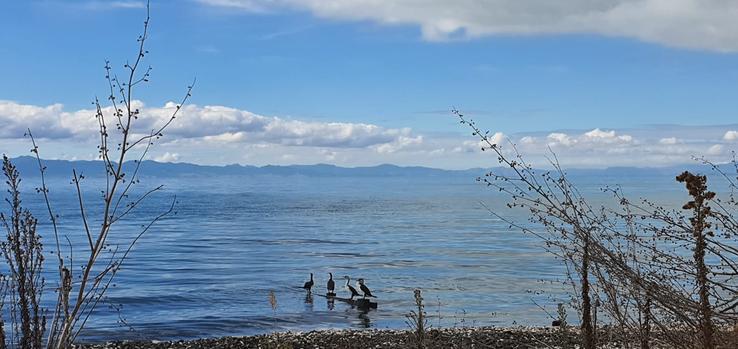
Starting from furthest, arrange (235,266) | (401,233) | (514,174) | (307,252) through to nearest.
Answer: (401,233)
(307,252)
(235,266)
(514,174)

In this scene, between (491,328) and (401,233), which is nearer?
(491,328)

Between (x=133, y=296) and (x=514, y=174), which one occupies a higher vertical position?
(x=514, y=174)

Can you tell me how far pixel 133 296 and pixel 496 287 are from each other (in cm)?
1328

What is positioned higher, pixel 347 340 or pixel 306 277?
pixel 347 340

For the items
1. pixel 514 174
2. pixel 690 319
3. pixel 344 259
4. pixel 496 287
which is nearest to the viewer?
pixel 690 319

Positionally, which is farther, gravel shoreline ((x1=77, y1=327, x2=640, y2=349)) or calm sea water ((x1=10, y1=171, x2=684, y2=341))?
calm sea water ((x1=10, y1=171, x2=684, y2=341))

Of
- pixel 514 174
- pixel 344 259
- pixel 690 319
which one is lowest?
pixel 344 259

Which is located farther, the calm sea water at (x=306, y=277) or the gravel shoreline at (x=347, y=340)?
the calm sea water at (x=306, y=277)

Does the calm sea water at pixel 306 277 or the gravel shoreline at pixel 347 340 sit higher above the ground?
the gravel shoreline at pixel 347 340

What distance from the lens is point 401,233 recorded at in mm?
58938

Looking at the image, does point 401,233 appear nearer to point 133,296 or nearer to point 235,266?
point 235,266

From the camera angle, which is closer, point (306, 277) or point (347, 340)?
point (347, 340)

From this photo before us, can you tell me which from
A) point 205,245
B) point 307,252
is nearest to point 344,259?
point 307,252

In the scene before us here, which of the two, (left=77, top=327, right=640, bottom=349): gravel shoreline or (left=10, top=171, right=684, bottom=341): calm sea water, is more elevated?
(left=77, top=327, right=640, bottom=349): gravel shoreline
